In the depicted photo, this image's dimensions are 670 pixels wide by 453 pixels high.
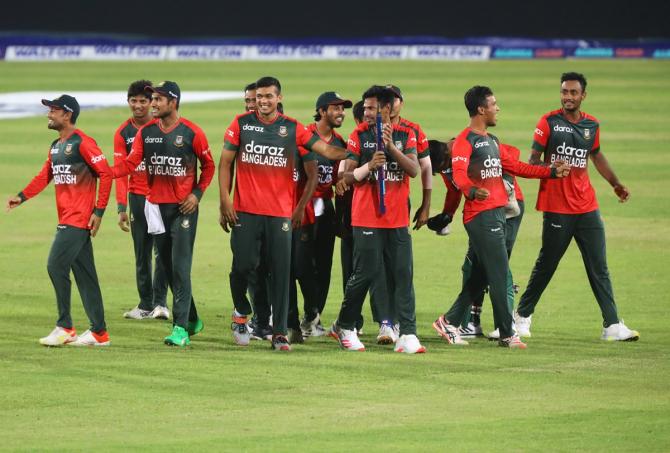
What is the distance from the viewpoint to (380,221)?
33.3 feet

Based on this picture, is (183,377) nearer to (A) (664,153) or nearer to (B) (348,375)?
(B) (348,375)

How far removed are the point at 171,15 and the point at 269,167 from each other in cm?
4475

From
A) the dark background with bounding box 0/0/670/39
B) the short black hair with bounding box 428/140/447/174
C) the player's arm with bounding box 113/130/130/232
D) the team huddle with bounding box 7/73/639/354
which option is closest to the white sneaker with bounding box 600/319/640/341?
the team huddle with bounding box 7/73/639/354

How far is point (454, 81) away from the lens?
1485 inches

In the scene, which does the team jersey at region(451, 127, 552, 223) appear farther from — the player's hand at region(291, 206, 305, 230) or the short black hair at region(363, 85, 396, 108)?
the player's hand at region(291, 206, 305, 230)

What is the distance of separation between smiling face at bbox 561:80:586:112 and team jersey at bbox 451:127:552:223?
99 cm

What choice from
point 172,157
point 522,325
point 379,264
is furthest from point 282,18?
point 379,264

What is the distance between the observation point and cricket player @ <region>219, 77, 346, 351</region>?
1013 cm

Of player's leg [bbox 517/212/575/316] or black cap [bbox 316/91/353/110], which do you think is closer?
black cap [bbox 316/91/353/110]

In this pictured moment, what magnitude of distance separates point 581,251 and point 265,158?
9.26 ft

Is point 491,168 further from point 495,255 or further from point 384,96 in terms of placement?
point 384,96

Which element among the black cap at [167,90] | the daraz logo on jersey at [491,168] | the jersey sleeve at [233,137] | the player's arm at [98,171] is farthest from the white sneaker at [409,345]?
the black cap at [167,90]

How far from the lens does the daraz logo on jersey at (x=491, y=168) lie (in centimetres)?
1030

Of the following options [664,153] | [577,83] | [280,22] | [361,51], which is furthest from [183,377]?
[280,22]
